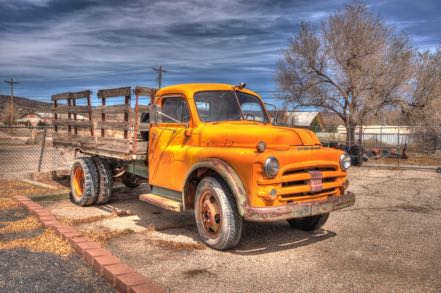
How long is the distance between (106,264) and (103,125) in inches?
154

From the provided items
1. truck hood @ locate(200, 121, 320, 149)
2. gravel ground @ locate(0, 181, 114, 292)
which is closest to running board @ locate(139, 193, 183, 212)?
truck hood @ locate(200, 121, 320, 149)

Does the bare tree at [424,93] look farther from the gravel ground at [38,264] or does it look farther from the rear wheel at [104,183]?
the gravel ground at [38,264]

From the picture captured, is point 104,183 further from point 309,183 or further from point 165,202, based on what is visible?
point 309,183

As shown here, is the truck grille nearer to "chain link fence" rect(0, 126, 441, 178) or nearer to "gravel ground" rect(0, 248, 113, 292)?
"gravel ground" rect(0, 248, 113, 292)

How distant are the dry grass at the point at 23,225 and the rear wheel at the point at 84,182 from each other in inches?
53.7

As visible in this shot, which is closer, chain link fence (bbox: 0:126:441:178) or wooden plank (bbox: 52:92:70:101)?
wooden plank (bbox: 52:92:70:101)

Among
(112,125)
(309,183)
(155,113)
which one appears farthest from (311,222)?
(112,125)

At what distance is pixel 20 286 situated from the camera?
12.8ft

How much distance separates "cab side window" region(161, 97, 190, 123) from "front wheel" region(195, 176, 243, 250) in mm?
1261

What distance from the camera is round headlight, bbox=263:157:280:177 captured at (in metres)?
4.57

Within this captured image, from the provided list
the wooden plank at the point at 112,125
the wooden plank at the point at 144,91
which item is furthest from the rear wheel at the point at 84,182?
the wooden plank at the point at 144,91

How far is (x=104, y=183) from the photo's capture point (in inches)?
306

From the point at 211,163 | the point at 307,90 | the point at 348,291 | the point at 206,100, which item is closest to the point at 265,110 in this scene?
the point at 206,100

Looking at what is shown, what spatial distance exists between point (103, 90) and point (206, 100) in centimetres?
243
